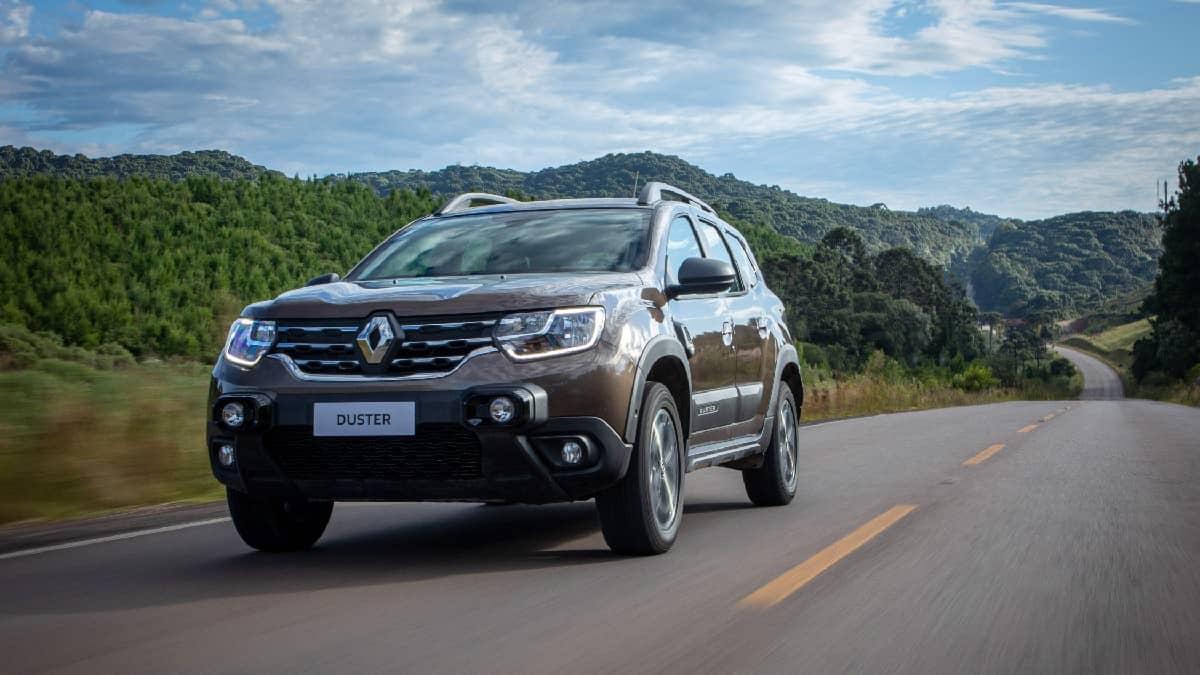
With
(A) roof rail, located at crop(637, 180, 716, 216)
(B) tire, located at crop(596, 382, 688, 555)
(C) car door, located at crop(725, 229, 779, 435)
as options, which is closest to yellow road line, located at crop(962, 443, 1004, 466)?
(C) car door, located at crop(725, 229, 779, 435)

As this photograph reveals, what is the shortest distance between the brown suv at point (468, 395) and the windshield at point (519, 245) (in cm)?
6

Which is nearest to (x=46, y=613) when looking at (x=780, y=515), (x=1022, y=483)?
(x=780, y=515)

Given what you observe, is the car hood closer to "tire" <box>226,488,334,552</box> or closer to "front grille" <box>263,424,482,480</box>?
"front grille" <box>263,424,482,480</box>

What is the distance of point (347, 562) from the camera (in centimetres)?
610

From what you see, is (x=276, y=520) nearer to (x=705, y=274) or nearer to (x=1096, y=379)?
(x=705, y=274)

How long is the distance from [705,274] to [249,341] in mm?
2299

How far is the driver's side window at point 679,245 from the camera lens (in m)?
6.99

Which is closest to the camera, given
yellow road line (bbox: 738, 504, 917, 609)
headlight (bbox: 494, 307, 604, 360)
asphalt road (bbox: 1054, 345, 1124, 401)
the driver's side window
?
yellow road line (bbox: 738, 504, 917, 609)

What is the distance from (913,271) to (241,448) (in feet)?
364

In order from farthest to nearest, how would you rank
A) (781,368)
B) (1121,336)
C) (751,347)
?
(1121,336), (781,368), (751,347)

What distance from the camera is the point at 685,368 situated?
6.57 metres

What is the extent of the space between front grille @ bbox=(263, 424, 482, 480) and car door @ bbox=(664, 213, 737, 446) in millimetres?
1621

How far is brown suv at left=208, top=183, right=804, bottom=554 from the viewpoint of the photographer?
5.43 meters

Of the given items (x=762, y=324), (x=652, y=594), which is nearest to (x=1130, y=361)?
(x=762, y=324)
